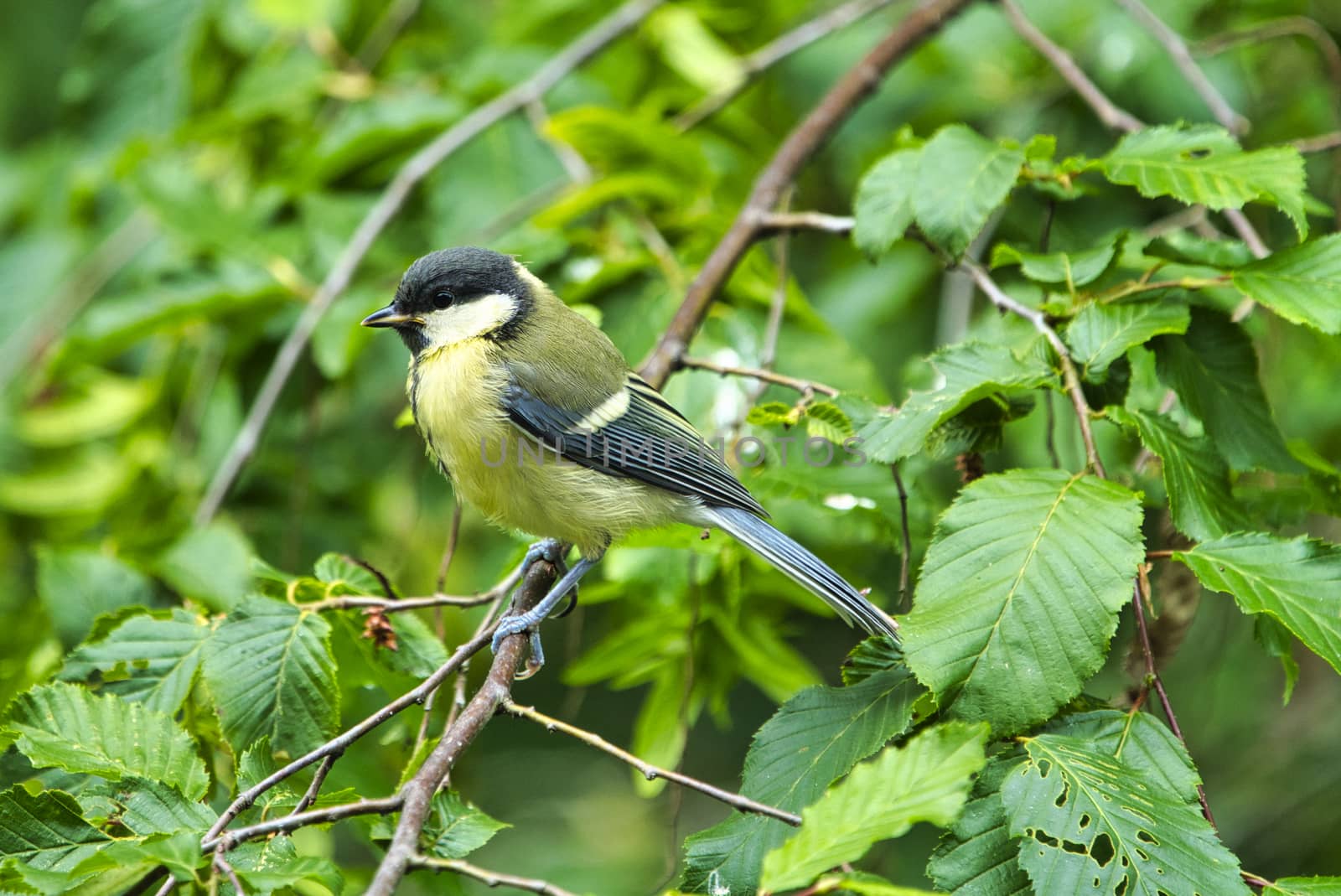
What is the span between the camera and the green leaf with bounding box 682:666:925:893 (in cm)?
149

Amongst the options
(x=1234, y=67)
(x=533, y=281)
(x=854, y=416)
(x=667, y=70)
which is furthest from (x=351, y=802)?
(x=1234, y=67)

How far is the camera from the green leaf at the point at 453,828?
1453 mm

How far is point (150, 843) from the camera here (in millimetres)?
1269

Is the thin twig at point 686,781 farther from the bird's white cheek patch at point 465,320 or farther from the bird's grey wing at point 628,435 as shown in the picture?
the bird's white cheek patch at point 465,320

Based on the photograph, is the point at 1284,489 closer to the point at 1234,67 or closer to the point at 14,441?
the point at 1234,67

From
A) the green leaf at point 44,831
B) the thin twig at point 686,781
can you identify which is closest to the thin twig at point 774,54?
the thin twig at point 686,781

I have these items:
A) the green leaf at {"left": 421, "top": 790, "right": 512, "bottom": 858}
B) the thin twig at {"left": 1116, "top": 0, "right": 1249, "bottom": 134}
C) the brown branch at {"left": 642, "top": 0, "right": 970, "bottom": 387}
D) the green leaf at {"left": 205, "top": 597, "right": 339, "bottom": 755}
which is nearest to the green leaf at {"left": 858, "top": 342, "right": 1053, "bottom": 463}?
the brown branch at {"left": 642, "top": 0, "right": 970, "bottom": 387}

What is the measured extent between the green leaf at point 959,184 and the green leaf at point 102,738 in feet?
5.05

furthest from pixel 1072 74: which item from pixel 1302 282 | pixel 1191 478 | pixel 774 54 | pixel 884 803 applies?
pixel 884 803

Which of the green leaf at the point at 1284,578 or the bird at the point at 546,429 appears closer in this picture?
the green leaf at the point at 1284,578

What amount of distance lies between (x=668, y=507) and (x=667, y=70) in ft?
6.23

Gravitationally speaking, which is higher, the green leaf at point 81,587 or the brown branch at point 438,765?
the brown branch at point 438,765

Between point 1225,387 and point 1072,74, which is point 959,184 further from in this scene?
point 1072,74

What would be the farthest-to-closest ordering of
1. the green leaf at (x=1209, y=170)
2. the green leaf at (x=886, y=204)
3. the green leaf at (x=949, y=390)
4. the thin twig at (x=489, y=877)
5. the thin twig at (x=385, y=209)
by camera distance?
the thin twig at (x=385, y=209), the green leaf at (x=886, y=204), the green leaf at (x=1209, y=170), the green leaf at (x=949, y=390), the thin twig at (x=489, y=877)
